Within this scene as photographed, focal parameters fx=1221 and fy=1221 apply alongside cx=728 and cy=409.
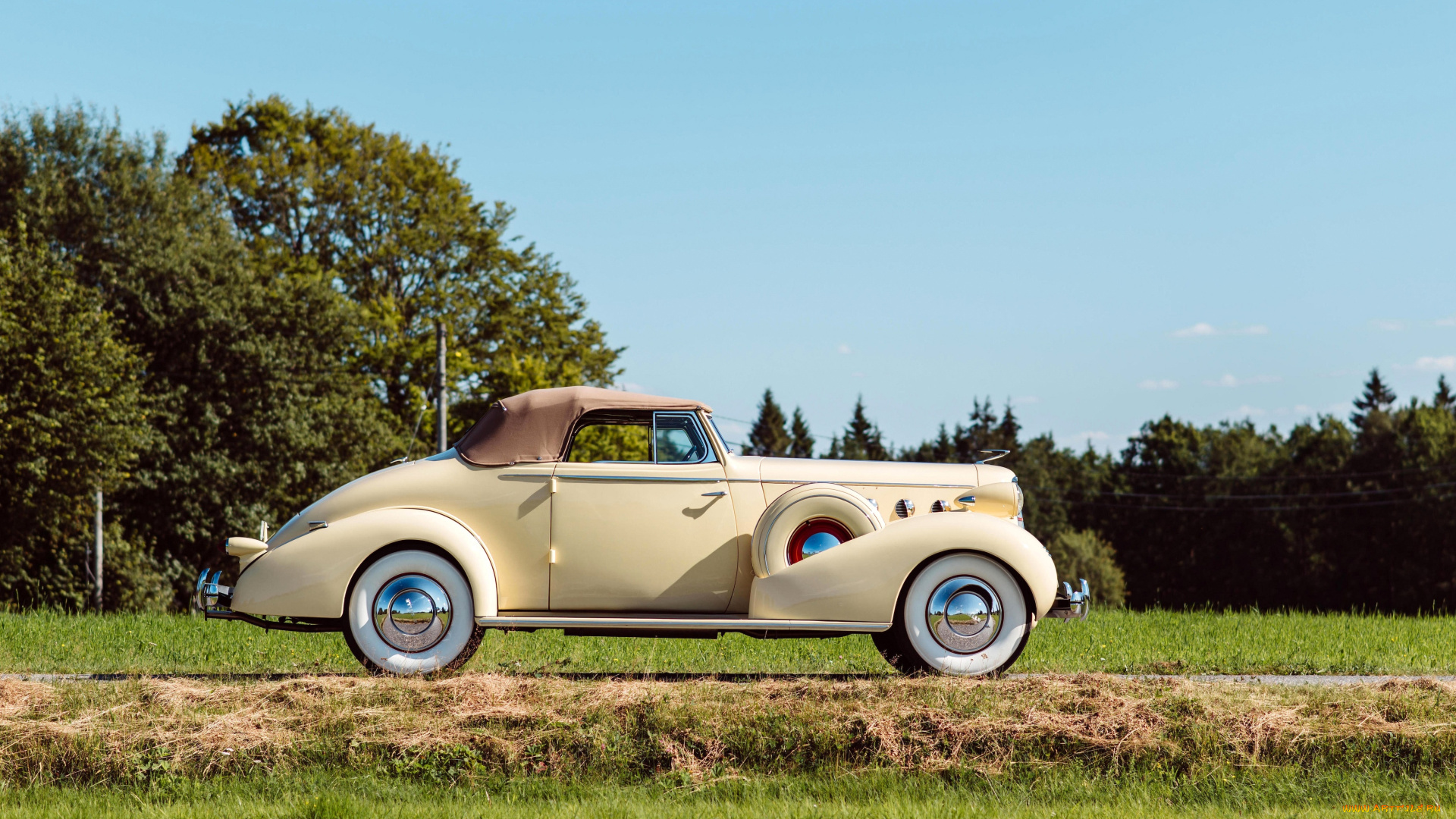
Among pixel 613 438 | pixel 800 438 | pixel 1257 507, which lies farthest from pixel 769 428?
pixel 613 438

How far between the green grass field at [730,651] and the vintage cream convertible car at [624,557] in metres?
0.72

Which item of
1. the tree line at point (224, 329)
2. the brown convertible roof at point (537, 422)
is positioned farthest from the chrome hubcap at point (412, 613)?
the tree line at point (224, 329)

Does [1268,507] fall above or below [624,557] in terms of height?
above

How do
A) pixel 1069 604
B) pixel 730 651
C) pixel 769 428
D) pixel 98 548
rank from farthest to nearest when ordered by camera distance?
pixel 769 428 → pixel 98 548 → pixel 730 651 → pixel 1069 604

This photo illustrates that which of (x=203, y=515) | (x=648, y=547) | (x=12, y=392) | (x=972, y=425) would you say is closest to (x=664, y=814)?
(x=648, y=547)

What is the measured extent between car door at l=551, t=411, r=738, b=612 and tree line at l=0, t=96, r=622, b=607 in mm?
18739

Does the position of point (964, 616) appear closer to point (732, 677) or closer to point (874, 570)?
point (874, 570)

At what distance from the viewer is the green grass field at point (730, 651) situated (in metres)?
9.28

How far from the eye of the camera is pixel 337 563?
7.92m

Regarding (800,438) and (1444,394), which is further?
(800,438)

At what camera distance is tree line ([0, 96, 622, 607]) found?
950 inches

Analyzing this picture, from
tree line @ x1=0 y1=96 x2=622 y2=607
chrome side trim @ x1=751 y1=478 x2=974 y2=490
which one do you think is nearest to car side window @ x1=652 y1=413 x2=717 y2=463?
chrome side trim @ x1=751 y1=478 x2=974 y2=490

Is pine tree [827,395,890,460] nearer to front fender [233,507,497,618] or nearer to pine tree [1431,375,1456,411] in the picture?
pine tree [1431,375,1456,411]

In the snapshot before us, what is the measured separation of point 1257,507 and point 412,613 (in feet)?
236
